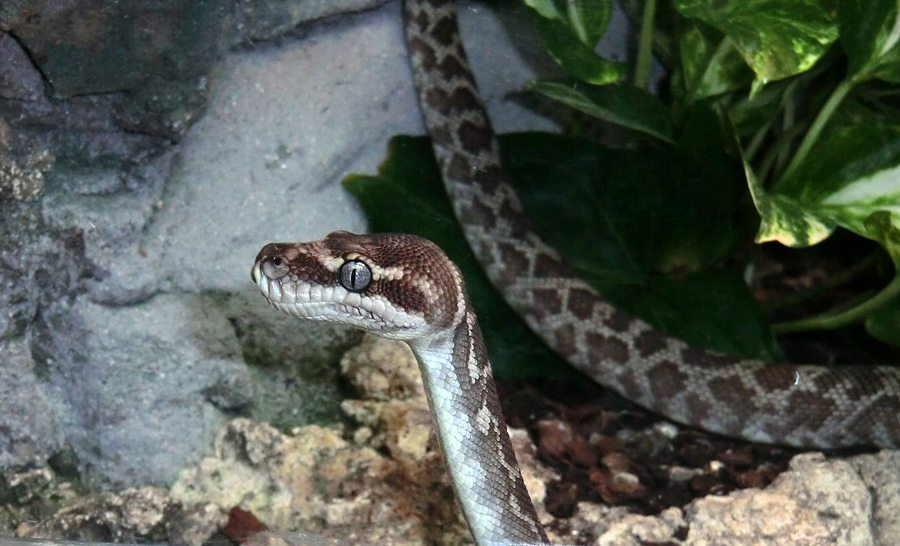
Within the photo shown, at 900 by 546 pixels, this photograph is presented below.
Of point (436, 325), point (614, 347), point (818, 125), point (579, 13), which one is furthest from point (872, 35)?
point (436, 325)

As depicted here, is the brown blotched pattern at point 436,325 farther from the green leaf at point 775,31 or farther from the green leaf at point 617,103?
the green leaf at point 775,31

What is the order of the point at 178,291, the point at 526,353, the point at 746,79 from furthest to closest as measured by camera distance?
the point at 746,79, the point at 526,353, the point at 178,291

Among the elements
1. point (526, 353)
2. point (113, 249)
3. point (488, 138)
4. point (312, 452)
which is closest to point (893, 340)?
point (526, 353)

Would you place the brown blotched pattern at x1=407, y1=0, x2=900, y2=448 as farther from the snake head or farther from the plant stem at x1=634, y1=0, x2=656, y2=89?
the snake head

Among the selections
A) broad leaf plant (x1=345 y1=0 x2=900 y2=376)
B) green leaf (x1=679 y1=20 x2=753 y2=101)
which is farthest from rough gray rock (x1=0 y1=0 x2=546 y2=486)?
green leaf (x1=679 y1=20 x2=753 y2=101)

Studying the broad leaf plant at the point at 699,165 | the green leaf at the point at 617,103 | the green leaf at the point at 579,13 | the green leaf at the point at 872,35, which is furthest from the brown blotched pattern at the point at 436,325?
the green leaf at the point at 872,35

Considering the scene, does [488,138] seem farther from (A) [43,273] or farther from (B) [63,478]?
(B) [63,478]
